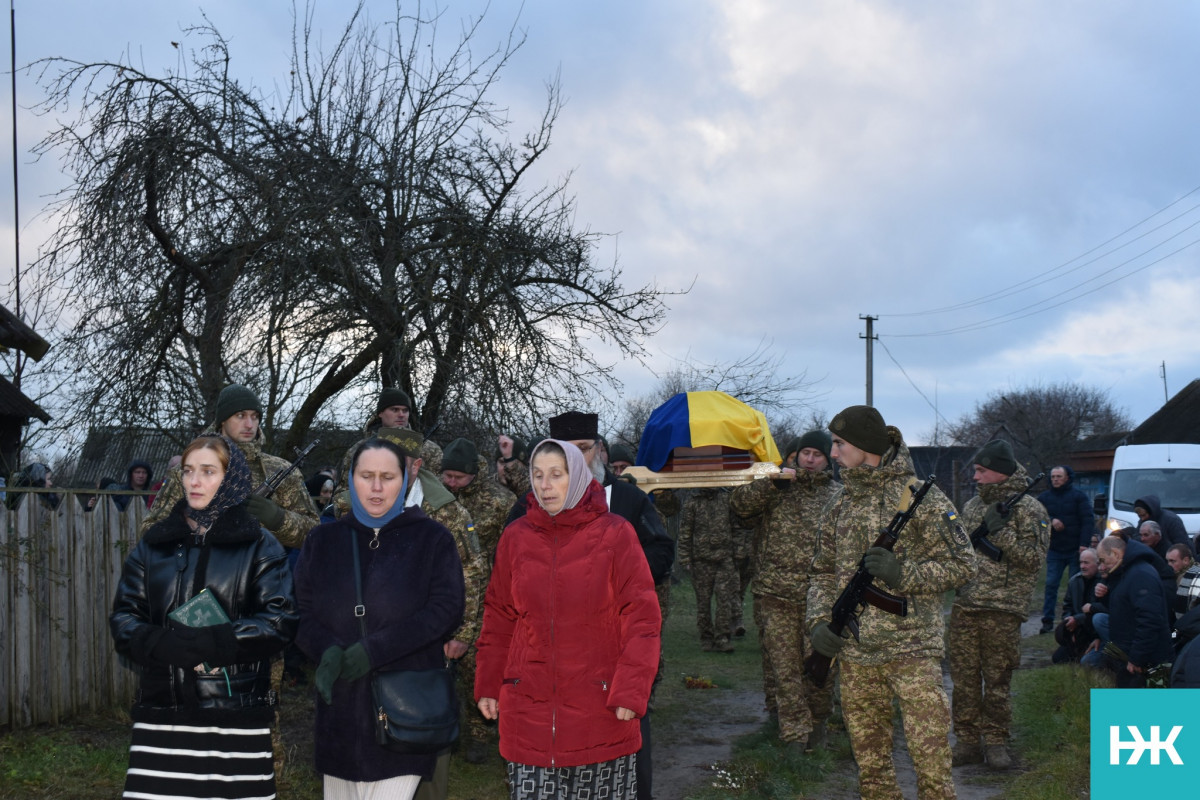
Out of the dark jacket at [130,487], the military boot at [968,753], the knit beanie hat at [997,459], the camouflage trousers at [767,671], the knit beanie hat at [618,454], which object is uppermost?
the knit beanie hat at [997,459]

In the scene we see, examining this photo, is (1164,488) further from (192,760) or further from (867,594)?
(192,760)

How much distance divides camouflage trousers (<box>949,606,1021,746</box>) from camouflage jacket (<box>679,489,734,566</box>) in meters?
5.45

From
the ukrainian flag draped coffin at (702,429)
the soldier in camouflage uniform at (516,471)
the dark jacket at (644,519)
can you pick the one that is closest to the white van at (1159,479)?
the ukrainian flag draped coffin at (702,429)

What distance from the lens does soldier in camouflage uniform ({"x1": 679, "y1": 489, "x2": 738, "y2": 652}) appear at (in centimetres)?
1273

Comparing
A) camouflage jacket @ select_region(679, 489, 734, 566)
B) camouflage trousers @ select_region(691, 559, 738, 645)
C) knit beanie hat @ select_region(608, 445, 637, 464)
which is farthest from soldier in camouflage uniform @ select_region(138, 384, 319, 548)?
camouflage trousers @ select_region(691, 559, 738, 645)

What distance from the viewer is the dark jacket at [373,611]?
3.87 metres

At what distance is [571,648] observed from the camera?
3986 millimetres

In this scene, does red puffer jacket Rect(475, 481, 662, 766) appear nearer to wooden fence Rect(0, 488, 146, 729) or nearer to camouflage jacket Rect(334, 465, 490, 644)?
camouflage jacket Rect(334, 465, 490, 644)

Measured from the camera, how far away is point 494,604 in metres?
4.32

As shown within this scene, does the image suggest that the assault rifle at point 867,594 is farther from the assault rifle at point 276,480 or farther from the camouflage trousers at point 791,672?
the assault rifle at point 276,480

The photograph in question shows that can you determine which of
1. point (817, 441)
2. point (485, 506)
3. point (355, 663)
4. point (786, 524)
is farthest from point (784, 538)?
point (355, 663)

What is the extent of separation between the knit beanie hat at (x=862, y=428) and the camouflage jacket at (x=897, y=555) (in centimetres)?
10

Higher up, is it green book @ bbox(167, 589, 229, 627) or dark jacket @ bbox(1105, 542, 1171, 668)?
green book @ bbox(167, 589, 229, 627)

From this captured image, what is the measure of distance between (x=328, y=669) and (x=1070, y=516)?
12644 millimetres
